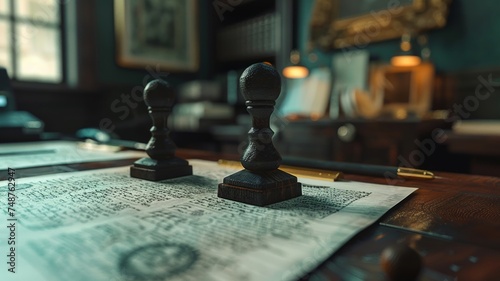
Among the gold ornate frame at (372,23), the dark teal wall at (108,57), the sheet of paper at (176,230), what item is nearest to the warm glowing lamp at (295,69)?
the gold ornate frame at (372,23)

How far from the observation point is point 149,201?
0.51 meters

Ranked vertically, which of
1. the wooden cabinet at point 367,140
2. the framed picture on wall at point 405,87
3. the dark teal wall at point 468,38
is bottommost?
the wooden cabinet at point 367,140

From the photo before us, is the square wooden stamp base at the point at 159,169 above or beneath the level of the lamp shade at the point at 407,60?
beneath

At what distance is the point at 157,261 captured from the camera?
30 cm

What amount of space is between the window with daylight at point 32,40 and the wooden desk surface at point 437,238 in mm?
2989

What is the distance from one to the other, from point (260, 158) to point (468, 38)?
2.24 m

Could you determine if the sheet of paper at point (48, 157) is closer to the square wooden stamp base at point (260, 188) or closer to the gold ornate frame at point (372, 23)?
the square wooden stamp base at point (260, 188)

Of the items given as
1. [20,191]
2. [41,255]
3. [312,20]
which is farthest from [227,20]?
[41,255]

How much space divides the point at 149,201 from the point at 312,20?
2.70 metres

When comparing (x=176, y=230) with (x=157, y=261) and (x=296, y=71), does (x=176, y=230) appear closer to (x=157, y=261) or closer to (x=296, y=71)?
(x=157, y=261)

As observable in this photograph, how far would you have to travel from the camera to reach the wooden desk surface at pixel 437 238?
0.29 m

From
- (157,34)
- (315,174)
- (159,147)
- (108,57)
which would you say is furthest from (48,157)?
(157,34)

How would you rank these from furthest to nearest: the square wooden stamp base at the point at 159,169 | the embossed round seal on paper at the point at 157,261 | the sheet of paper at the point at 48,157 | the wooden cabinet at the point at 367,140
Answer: the wooden cabinet at the point at 367,140, the sheet of paper at the point at 48,157, the square wooden stamp base at the point at 159,169, the embossed round seal on paper at the point at 157,261

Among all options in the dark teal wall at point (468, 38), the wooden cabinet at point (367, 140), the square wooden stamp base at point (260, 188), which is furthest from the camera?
the dark teal wall at point (468, 38)
